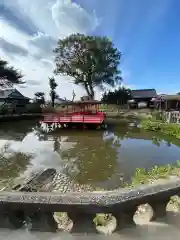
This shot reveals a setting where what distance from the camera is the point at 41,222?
2016mm

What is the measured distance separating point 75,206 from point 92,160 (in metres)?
7.99

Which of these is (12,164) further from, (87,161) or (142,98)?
(142,98)

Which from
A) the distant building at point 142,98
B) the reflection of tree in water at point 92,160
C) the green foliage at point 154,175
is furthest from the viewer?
the distant building at point 142,98

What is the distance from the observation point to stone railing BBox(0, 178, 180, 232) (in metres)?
1.92

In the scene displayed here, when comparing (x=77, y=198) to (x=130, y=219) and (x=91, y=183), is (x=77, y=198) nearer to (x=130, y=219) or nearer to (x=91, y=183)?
(x=130, y=219)

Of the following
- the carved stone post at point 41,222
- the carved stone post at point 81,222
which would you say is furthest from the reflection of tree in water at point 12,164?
the carved stone post at point 81,222

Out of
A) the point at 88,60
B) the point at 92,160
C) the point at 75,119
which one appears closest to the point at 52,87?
the point at 88,60

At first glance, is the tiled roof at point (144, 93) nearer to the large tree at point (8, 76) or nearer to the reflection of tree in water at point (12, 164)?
the large tree at point (8, 76)

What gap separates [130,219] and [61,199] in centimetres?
65

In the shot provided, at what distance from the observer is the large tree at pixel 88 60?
42.4 m

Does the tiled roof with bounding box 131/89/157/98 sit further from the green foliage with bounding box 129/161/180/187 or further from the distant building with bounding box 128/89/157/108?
the green foliage with bounding box 129/161/180/187

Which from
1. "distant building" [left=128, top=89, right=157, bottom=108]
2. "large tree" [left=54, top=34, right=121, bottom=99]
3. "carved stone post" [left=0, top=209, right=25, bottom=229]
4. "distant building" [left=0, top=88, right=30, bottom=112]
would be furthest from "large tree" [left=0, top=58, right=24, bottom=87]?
"carved stone post" [left=0, top=209, right=25, bottom=229]

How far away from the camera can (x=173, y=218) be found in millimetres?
2209

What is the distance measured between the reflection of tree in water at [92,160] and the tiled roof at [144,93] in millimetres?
35181
